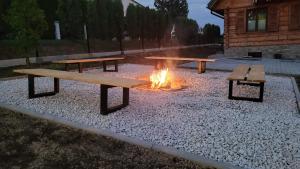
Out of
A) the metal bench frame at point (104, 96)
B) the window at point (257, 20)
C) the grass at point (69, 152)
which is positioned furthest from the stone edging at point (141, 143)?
the window at point (257, 20)

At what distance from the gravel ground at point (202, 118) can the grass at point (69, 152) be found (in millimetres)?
394

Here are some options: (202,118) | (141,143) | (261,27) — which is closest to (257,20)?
(261,27)

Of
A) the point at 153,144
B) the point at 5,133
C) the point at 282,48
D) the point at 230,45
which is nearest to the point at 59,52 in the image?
the point at 230,45

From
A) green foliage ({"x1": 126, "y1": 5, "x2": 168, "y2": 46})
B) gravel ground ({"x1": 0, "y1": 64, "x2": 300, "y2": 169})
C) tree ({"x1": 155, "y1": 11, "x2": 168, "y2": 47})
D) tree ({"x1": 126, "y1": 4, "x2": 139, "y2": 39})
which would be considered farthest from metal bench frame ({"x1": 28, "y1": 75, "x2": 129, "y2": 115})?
tree ({"x1": 155, "y1": 11, "x2": 168, "y2": 47})

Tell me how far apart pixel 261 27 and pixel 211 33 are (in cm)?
3030

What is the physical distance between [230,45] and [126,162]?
16834mm

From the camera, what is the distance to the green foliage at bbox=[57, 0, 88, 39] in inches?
835

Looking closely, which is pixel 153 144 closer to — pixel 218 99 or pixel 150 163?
pixel 150 163

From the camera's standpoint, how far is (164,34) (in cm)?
3444

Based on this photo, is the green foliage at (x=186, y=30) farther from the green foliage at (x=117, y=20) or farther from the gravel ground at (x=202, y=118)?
the gravel ground at (x=202, y=118)

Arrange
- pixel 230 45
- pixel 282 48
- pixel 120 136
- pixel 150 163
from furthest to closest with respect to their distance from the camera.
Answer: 1. pixel 230 45
2. pixel 282 48
3. pixel 120 136
4. pixel 150 163

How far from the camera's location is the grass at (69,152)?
367 cm

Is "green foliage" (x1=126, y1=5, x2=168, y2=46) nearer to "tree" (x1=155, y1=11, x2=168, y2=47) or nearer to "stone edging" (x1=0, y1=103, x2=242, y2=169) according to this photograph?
"tree" (x1=155, y1=11, x2=168, y2=47)

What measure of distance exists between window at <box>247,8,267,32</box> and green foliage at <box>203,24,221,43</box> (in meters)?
28.7
